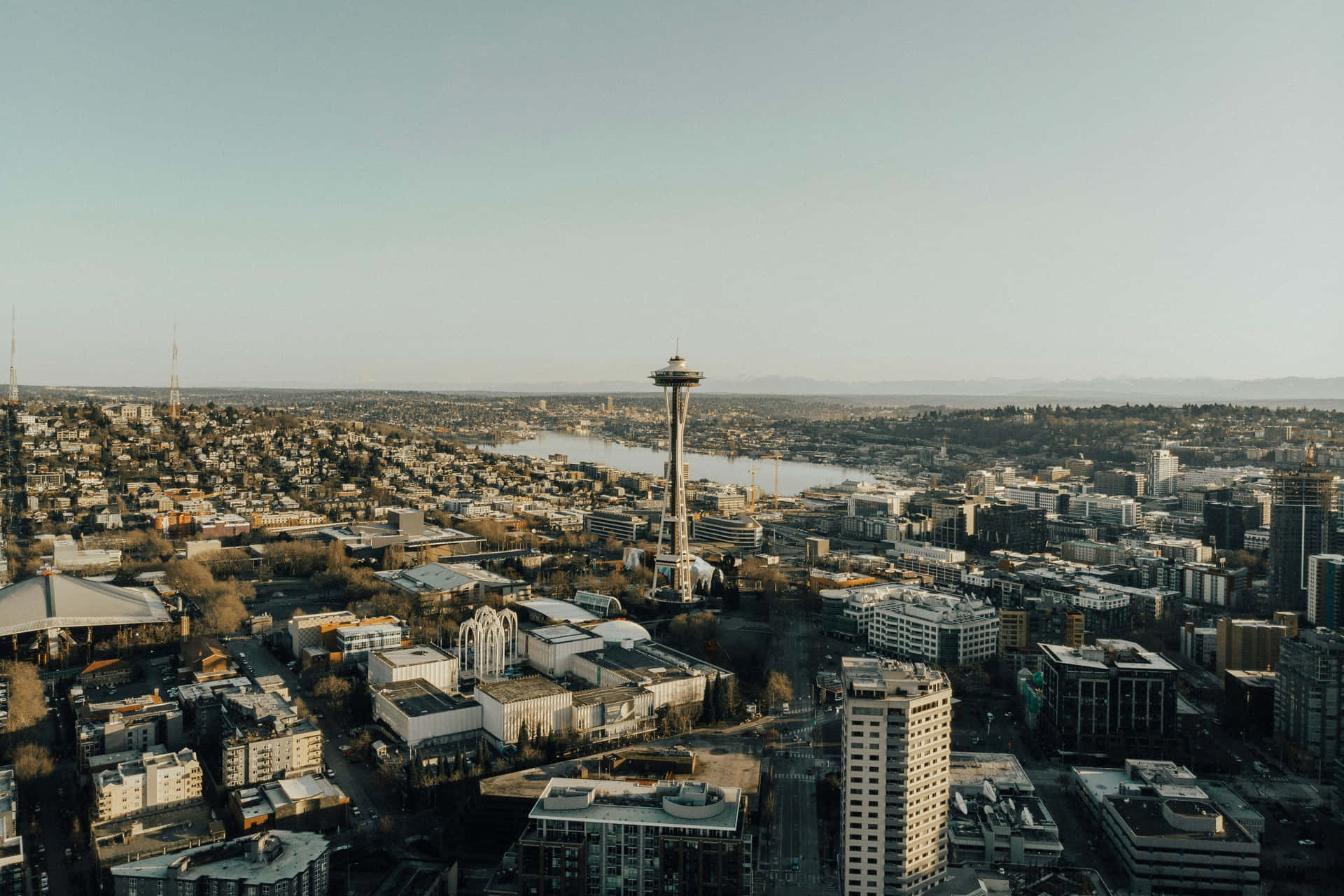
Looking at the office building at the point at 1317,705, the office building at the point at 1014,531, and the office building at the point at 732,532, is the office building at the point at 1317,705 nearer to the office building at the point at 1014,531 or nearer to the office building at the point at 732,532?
the office building at the point at 1014,531

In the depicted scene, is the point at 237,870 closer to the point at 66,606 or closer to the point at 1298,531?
the point at 66,606

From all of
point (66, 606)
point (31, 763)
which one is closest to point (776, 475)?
point (66, 606)

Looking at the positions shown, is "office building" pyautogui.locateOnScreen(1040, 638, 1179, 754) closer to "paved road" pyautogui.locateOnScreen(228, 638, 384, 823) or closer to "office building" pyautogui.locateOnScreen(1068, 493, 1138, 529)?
"paved road" pyautogui.locateOnScreen(228, 638, 384, 823)

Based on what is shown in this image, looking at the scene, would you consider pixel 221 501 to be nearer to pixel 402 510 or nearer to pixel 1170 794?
pixel 402 510

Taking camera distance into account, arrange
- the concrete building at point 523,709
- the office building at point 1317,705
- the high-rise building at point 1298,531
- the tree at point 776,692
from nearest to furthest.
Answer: the office building at point 1317,705 → the concrete building at point 523,709 → the tree at point 776,692 → the high-rise building at point 1298,531

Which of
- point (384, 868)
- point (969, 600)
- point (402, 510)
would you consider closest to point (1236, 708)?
point (969, 600)

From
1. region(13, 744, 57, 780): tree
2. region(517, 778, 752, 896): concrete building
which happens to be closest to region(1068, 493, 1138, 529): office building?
region(517, 778, 752, 896): concrete building

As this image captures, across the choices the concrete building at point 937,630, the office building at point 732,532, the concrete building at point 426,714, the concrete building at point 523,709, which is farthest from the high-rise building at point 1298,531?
the concrete building at point 426,714
